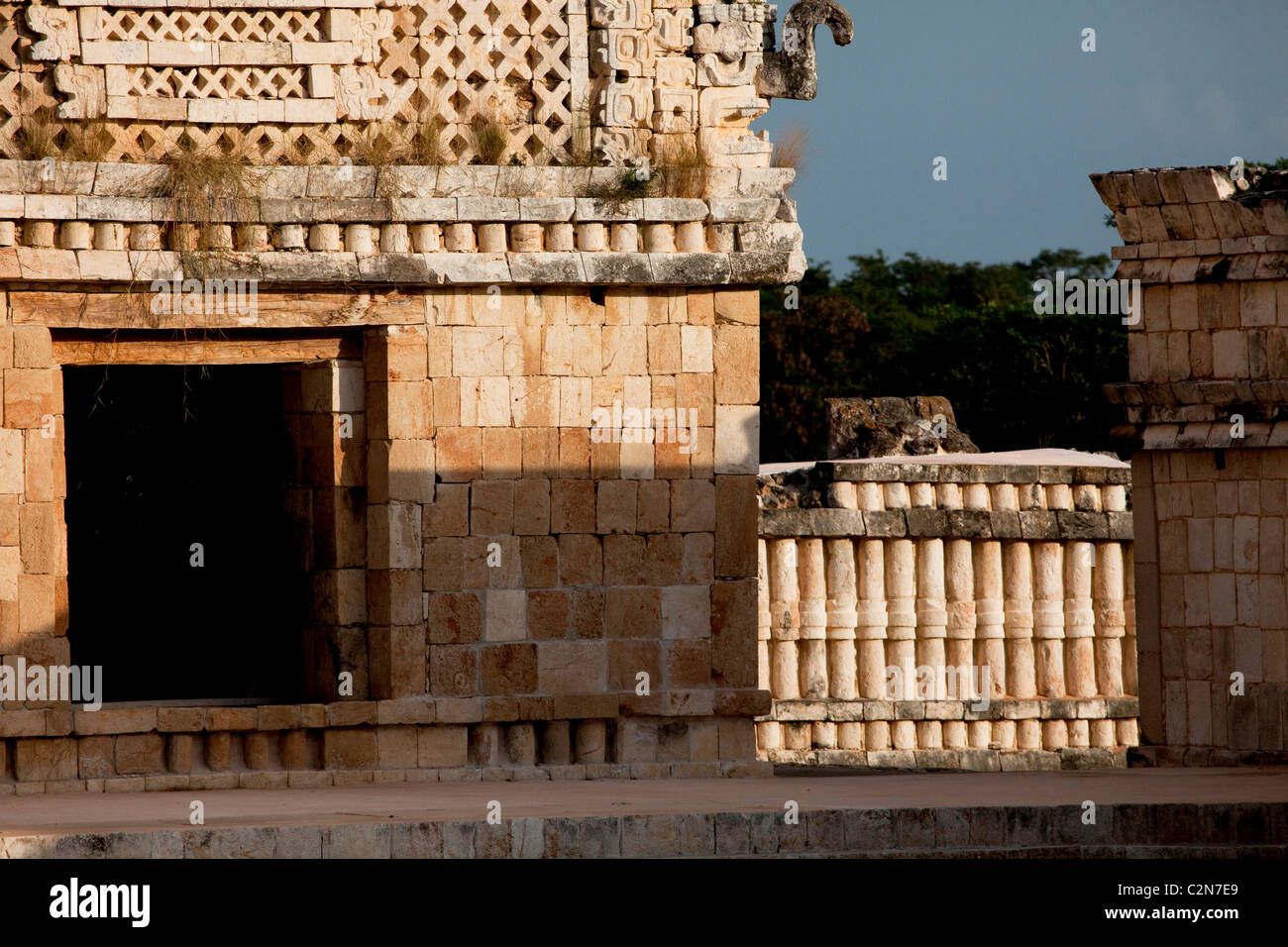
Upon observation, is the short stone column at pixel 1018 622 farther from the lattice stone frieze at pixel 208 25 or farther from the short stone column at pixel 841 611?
the lattice stone frieze at pixel 208 25

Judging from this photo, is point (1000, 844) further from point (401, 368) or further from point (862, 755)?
point (862, 755)

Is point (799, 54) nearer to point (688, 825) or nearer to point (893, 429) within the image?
point (688, 825)

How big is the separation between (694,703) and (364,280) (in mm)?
3054

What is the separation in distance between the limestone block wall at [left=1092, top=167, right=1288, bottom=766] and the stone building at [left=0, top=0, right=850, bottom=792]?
2.42 m

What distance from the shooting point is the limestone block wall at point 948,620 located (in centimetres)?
1609

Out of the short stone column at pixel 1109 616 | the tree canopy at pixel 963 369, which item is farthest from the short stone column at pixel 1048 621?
the tree canopy at pixel 963 369

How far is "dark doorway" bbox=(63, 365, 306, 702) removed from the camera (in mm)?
11836

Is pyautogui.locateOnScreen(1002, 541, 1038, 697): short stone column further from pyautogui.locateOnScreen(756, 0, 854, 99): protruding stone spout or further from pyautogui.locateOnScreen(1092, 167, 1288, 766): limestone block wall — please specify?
pyautogui.locateOnScreen(756, 0, 854, 99): protruding stone spout

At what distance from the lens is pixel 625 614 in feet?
36.1

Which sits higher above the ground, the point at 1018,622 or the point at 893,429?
the point at 893,429

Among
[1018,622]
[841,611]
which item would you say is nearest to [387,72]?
[841,611]

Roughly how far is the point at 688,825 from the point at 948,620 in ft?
28.5

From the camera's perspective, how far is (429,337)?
1083 centimetres
